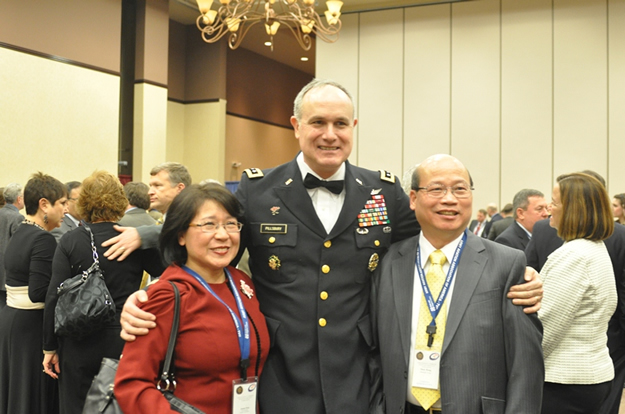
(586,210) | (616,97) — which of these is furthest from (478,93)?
(586,210)

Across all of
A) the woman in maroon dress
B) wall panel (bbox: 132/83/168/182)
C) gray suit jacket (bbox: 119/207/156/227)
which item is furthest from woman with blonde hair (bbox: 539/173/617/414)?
wall panel (bbox: 132/83/168/182)

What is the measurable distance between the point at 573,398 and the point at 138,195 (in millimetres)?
3284

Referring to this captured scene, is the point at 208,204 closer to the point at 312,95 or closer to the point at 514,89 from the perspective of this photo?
the point at 312,95

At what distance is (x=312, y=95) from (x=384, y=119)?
9.05 metres

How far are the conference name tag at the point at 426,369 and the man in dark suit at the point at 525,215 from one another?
A: 11.0 ft

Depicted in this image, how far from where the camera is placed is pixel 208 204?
1.94 meters

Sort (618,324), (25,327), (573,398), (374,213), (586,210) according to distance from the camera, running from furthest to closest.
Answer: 1. (618,324)
2. (25,327)
3. (586,210)
4. (573,398)
5. (374,213)

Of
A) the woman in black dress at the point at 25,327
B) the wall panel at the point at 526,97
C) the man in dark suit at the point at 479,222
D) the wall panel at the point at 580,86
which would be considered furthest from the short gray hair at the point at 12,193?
the wall panel at the point at 580,86

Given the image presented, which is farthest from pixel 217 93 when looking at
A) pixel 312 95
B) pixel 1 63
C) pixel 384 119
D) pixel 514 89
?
pixel 312 95

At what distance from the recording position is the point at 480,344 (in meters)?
1.85

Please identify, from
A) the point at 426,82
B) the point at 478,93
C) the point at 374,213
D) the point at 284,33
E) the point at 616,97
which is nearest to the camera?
the point at 374,213

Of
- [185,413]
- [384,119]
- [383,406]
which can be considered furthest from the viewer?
[384,119]

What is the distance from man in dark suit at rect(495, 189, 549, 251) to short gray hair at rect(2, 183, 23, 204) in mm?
4449

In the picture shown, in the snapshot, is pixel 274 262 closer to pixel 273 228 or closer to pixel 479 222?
pixel 273 228
